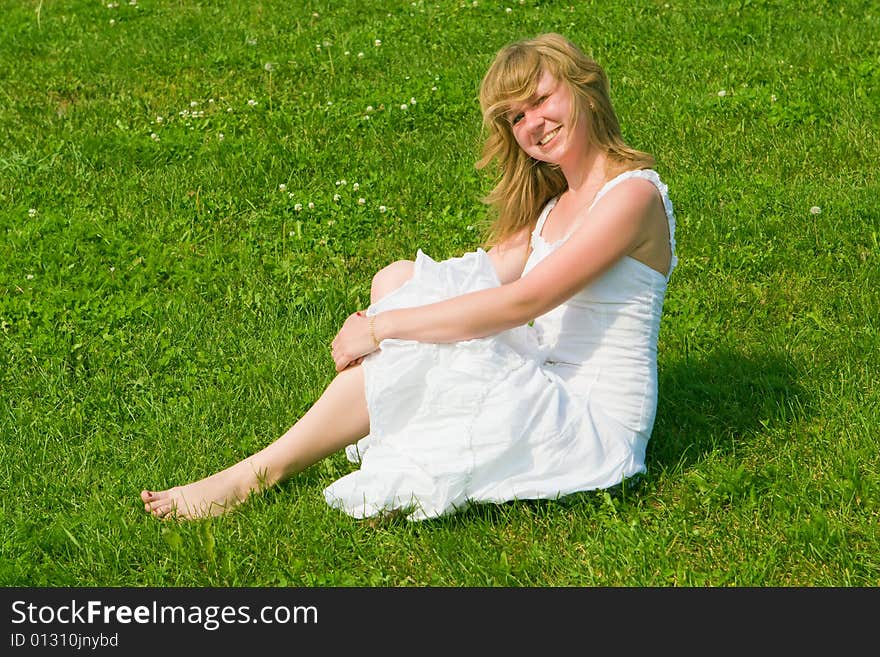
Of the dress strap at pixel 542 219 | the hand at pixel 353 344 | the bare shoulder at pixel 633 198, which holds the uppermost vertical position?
the bare shoulder at pixel 633 198

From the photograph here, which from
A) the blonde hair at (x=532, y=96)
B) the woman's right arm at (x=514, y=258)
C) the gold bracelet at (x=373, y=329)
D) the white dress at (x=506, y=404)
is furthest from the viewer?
the woman's right arm at (x=514, y=258)

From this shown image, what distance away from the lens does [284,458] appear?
425cm

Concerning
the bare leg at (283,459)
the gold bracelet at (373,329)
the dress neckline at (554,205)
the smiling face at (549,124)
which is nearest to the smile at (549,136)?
the smiling face at (549,124)

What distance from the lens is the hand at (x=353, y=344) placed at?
161 inches

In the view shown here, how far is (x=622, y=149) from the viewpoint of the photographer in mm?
4277

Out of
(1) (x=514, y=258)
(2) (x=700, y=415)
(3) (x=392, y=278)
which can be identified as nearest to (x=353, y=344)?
(3) (x=392, y=278)

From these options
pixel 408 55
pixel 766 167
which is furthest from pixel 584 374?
pixel 408 55

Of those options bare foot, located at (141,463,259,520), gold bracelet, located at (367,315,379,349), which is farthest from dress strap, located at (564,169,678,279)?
bare foot, located at (141,463,259,520)

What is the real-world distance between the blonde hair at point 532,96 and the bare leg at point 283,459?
1.08 meters

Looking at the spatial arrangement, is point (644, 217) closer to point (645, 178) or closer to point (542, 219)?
point (645, 178)

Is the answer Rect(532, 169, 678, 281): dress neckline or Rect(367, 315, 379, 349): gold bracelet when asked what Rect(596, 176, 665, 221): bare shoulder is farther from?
Rect(367, 315, 379, 349): gold bracelet

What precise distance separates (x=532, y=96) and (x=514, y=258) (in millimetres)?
728

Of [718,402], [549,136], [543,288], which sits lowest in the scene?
[718,402]

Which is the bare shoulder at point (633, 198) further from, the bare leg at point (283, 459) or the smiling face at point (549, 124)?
the bare leg at point (283, 459)
